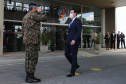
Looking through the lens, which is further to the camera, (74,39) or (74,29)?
(74,29)

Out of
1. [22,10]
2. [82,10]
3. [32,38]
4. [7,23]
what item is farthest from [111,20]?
[32,38]

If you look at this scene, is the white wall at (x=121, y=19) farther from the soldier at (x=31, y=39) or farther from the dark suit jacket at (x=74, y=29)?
the soldier at (x=31, y=39)

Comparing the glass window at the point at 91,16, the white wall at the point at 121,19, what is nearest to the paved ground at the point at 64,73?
the glass window at the point at 91,16

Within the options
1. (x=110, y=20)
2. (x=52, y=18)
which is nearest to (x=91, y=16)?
(x=110, y=20)

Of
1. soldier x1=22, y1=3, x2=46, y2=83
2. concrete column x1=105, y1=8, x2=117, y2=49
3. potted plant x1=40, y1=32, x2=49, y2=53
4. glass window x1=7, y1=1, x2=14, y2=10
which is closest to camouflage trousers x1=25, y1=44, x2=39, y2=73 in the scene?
soldier x1=22, y1=3, x2=46, y2=83

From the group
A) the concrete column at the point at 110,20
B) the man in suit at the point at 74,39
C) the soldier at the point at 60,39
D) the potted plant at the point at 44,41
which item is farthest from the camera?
the concrete column at the point at 110,20

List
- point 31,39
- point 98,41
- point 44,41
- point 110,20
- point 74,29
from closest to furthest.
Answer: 1. point 31,39
2. point 74,29
3. point 44,41
4. point 98,41
5. point 110,20

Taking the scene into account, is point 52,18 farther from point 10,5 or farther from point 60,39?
point 10,5

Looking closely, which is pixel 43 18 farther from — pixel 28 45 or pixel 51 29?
pixel 51 29

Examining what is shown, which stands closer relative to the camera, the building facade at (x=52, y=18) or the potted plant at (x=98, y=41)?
the building facade at (x=52, y=18)

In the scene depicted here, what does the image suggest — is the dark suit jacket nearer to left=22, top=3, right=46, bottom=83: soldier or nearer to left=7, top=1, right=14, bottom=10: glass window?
left=22, top=3, right=46, bottom=83: soldier

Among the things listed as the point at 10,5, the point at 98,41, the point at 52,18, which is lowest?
the point at 98,41

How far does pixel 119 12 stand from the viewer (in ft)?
59.9

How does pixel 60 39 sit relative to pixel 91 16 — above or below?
below
